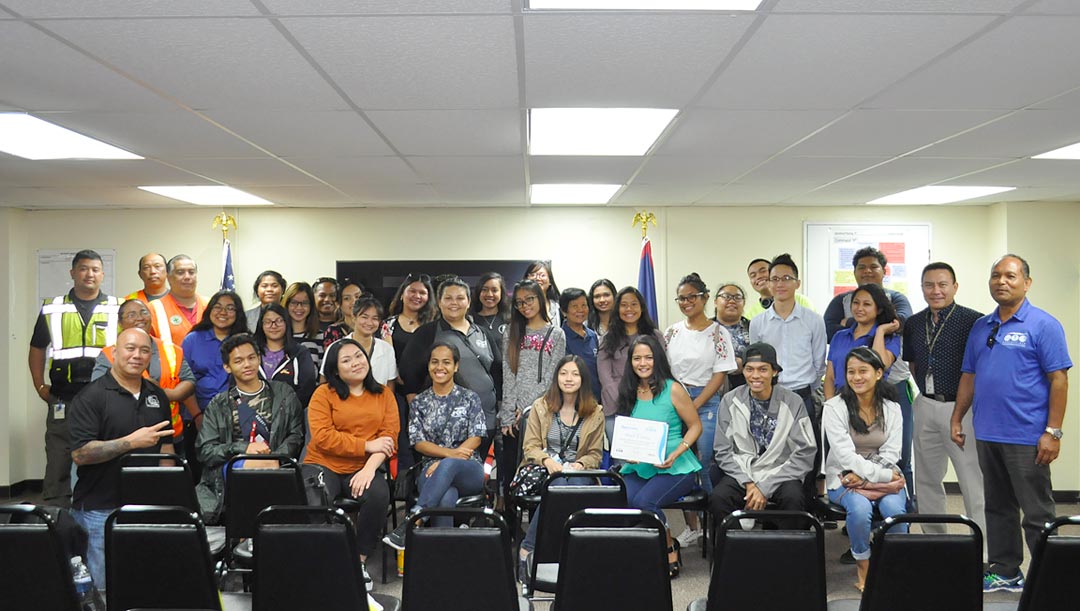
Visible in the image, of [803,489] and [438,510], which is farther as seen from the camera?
[803,489]

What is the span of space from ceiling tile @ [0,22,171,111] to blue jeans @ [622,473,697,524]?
10.7 ft

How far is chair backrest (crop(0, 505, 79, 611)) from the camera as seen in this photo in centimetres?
264

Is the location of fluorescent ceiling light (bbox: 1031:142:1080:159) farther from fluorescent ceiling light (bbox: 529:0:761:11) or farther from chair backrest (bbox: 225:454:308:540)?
chair backrest (bbox: 225:454:308:540)

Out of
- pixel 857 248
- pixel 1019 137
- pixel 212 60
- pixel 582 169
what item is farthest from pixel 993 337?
pixel 212 60

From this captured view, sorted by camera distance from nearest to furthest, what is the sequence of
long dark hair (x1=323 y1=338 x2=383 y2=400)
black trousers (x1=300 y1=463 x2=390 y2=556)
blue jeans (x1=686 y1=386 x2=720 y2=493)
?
1. black trousers (x1=300 y1=463 x2=390 y2=556)
2. long dark hair (x1=323 y1=338 x2=383 y2=400)
3. blue jeans (x1=686 y1=386 x2=720 y2=493)

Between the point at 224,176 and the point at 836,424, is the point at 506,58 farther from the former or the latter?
the point at 224,176

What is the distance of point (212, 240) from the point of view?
310 inches

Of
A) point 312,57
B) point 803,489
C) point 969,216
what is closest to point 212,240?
point 312,57

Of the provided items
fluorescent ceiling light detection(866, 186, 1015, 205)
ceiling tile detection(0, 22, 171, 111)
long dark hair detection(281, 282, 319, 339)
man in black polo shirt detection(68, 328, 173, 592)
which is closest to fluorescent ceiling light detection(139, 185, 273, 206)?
long dark hair detection(281, 282, 319, 339)

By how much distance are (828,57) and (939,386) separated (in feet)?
9.67

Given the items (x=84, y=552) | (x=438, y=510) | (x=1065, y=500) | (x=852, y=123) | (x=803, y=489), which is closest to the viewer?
(x=438, y=510)

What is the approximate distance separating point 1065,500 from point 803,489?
4558mm

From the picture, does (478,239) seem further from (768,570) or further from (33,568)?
(768,570)

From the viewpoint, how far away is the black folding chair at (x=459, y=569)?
8.32ft
